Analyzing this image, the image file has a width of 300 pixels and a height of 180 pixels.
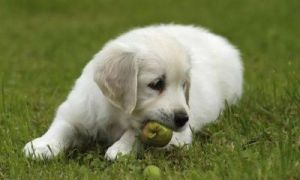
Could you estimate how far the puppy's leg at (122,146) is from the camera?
16.3ft

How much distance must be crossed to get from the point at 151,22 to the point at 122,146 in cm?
955

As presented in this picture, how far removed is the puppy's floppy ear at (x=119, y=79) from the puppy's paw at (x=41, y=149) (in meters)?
0.53

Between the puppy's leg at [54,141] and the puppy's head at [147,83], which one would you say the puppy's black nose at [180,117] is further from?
the puppy's leg at [54,141]

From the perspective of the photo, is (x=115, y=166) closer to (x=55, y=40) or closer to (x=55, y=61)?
(x=55, y=61)

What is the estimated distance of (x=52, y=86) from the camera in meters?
8.29

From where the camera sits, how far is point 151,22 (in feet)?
47.4

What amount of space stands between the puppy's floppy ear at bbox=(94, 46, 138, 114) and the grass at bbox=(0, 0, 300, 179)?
415 mm

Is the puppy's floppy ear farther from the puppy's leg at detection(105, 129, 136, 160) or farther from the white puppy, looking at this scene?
the puppy's leg at detection(105, 129, 136, 160)

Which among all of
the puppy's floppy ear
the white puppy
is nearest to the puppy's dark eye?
the white puppy

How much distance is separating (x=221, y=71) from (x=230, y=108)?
0.93 meters

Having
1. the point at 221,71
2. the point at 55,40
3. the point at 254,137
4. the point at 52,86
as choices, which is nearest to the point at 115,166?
the point at 254,137

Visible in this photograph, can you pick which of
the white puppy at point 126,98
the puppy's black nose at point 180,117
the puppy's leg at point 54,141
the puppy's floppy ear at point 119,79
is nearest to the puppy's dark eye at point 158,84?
the white puppy at point 126,98

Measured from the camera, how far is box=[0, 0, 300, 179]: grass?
462 centimetres

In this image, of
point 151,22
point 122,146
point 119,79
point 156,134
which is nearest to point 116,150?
point 122,146
